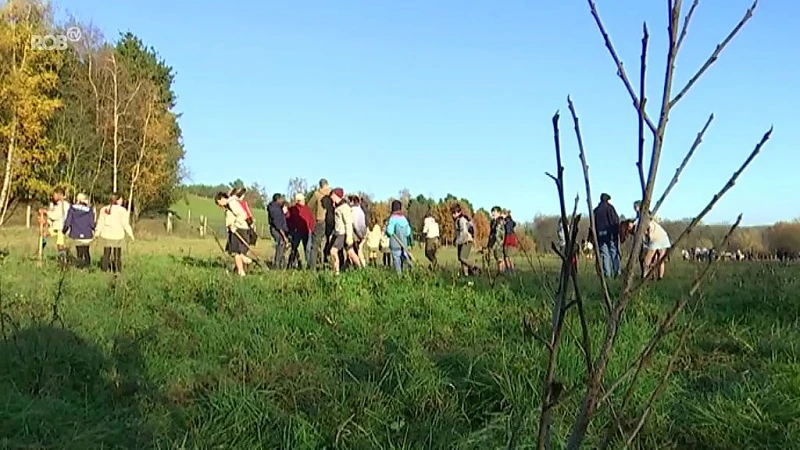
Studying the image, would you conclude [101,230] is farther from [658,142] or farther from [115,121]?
[115,121]

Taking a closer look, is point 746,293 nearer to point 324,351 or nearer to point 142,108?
point 324,351

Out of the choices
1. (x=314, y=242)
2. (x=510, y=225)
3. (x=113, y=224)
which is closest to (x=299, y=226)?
(x=314, y=242)

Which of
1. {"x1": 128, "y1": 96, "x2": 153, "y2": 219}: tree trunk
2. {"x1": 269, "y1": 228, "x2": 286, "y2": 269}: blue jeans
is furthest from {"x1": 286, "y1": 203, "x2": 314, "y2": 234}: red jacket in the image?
{"x1": 128, "y1": 96, "x2": 153, "y2": 219}: tree trunk

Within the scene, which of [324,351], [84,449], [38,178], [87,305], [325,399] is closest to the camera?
[84,449]

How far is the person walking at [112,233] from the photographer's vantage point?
14291mm

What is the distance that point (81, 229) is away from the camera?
14828 millimetres

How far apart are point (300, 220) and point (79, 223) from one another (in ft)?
13.7

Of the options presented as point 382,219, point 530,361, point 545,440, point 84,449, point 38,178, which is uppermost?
point 38,178

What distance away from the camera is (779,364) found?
5656 mm

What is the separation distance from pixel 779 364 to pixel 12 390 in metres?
5.44

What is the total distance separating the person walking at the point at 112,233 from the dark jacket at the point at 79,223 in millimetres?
330

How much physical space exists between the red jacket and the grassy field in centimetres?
588

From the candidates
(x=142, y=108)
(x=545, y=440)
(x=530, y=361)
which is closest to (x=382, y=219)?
(x=142, y=108)

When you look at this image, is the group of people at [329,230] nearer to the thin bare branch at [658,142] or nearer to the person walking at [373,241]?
the person walking at [373,241]
